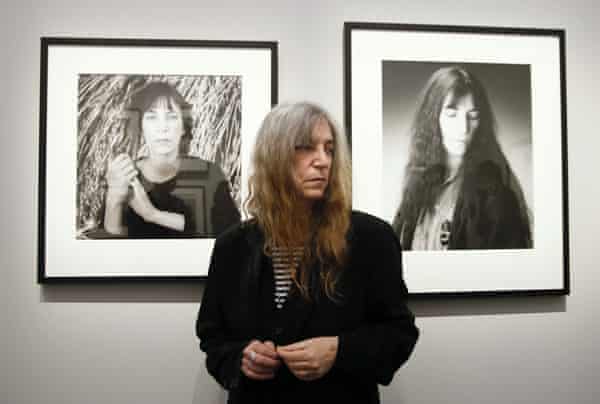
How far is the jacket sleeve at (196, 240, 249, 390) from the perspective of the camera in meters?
0.88

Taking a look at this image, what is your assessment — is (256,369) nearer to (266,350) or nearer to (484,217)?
(266,350)

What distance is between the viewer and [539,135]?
132cm

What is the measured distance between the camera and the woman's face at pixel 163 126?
4.07 ft

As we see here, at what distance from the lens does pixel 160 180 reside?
1238mm

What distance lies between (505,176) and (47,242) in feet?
4.41

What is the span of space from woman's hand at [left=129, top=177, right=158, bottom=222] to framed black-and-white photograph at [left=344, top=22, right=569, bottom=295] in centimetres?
60

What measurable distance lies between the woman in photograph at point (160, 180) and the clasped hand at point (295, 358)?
474 mm

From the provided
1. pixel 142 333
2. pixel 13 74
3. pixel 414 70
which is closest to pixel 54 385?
pixel 142 333

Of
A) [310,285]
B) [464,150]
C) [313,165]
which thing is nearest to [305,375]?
[310,285]

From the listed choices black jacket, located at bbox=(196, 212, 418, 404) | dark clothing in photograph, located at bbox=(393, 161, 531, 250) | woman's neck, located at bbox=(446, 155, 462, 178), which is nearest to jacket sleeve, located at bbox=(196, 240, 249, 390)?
black jacket, located at bbox=(196, 212, 418, 404)

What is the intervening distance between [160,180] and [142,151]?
10 centimetres

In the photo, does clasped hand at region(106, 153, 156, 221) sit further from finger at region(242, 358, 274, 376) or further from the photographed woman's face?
the photographed woman's face

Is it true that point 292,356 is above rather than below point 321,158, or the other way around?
below

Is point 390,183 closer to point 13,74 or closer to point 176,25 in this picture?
point 176,25
